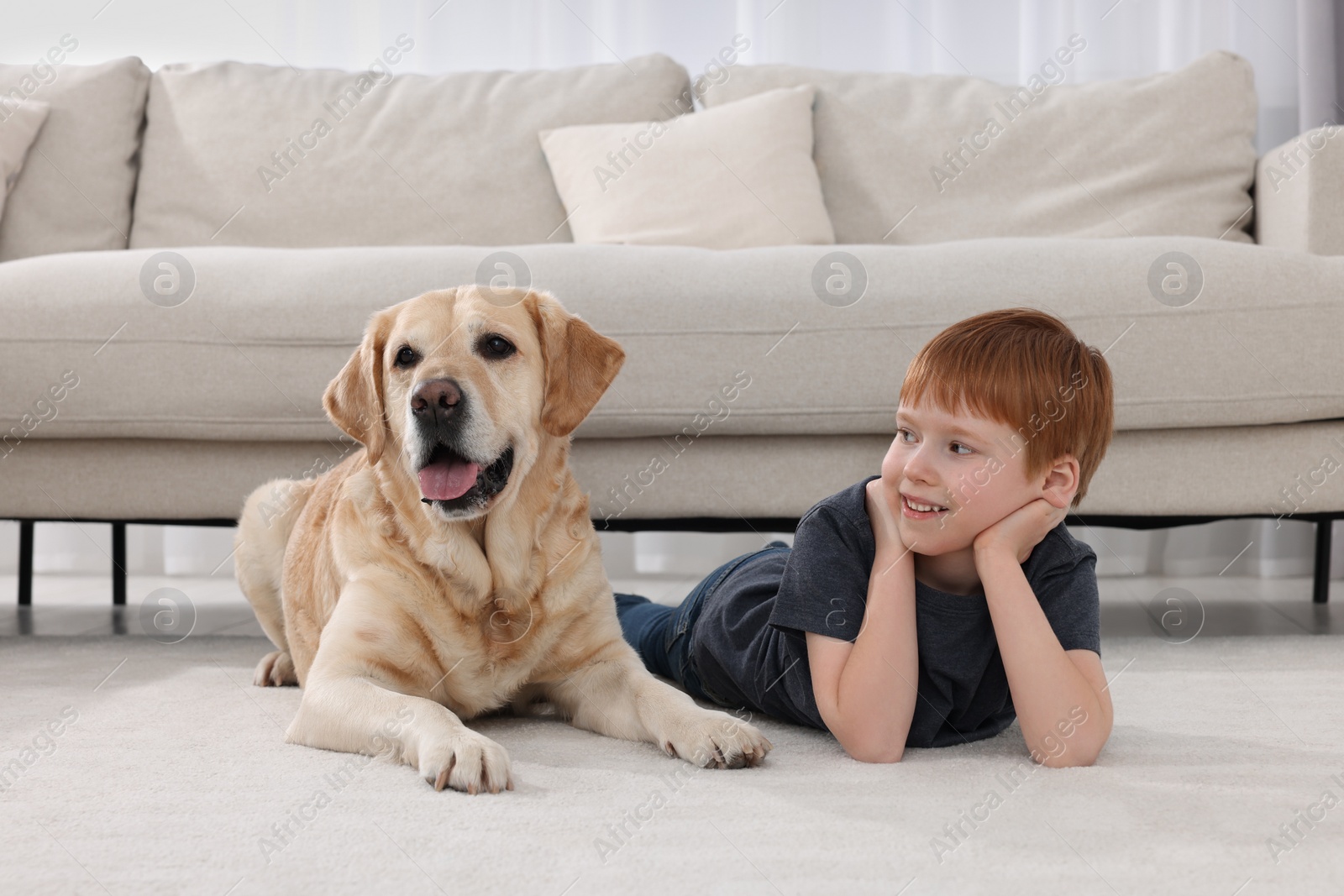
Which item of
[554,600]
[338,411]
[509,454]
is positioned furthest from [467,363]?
[554,600]

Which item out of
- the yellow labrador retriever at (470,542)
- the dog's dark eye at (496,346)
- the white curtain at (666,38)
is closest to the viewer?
the yellow labrador retriever at (470,542)

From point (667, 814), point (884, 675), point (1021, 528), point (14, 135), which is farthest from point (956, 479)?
point (14, 135)

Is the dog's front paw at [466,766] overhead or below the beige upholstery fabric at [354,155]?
below

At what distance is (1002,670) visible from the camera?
142 cm

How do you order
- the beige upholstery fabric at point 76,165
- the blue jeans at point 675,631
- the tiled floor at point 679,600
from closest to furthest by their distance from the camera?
the blue jeans at point 675,631, the tiled floor at point 679,600, the beige upholstery fabric at point 76,165

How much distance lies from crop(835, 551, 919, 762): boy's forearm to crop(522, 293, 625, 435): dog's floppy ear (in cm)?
59

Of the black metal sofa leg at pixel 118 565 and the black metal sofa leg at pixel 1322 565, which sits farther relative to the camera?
the black metal sofa leg at pixel 118 565

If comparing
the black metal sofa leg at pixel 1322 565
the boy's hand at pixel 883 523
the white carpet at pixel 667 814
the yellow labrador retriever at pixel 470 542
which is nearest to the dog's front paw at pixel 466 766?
the white carpet at pixel 667 814

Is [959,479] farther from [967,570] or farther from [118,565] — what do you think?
[118,565]

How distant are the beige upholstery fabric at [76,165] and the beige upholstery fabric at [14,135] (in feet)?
0.11

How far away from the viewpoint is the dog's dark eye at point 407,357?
1.65m

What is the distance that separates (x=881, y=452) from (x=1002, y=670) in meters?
0.82

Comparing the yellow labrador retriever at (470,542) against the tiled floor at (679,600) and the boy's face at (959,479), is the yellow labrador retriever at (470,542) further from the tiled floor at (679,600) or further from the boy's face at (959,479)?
the tiled floor at (679,600)

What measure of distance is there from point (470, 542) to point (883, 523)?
622 mm
